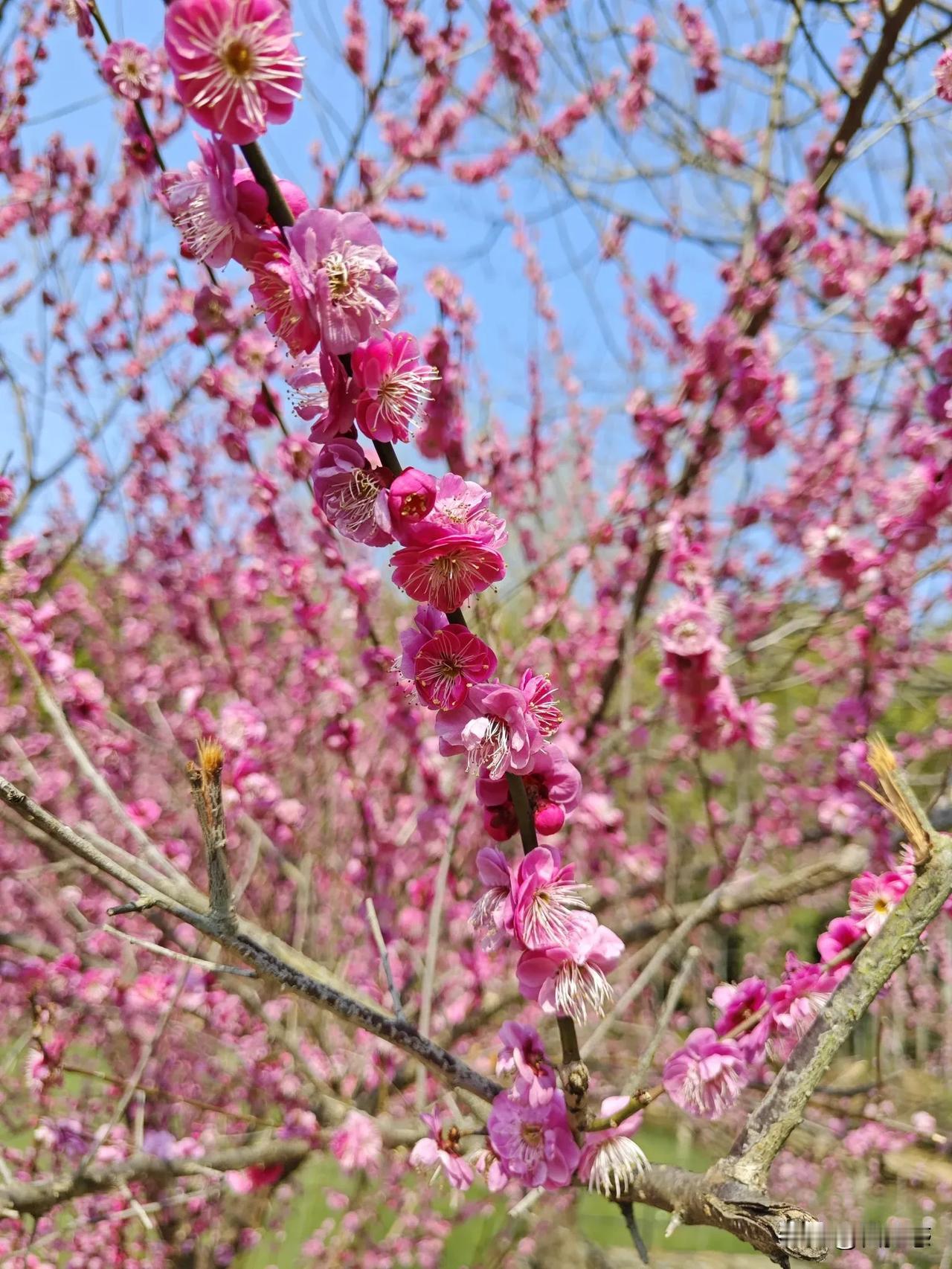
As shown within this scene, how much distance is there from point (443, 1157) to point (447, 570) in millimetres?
983

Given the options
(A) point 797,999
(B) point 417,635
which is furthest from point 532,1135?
(B) point 417,635

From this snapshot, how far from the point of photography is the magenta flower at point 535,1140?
3.56ft

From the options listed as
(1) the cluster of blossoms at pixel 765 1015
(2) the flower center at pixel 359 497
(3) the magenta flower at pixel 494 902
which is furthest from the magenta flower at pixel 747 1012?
(2) the flower center at pixel 359 497

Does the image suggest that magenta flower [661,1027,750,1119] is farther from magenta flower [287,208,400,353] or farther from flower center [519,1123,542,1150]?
magenta flower [287,208,400,353]

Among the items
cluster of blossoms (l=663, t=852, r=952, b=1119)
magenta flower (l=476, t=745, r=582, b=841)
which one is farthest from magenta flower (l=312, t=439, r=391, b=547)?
cluster of blossoms (l=663, t=852, r=952, b=1119)

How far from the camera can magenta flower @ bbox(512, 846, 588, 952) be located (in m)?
1.02

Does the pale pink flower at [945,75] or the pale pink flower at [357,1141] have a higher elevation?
the pale pink flower at [945,75]

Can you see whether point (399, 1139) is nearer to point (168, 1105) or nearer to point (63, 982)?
point (63, 982)

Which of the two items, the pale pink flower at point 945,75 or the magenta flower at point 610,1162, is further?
the pale pink flower at point 945,75

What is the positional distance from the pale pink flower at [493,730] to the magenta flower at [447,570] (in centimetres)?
12

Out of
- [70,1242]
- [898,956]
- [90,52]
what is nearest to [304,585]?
[90,52]

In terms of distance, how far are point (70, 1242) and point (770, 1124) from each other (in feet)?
11.1

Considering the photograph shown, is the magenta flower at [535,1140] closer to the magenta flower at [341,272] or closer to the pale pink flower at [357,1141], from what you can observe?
the magenta flower at [341,272]

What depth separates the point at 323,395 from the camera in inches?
36.6
